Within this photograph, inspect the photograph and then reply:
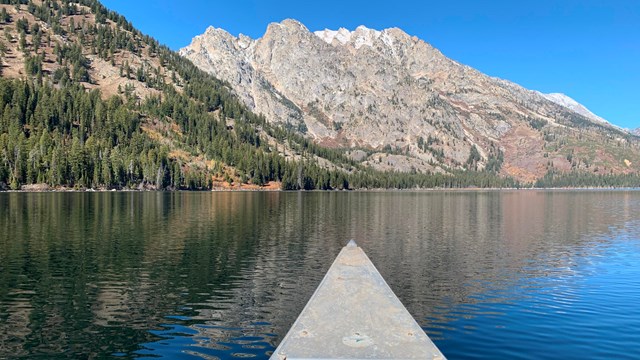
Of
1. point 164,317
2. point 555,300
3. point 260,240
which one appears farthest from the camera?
point 260,240

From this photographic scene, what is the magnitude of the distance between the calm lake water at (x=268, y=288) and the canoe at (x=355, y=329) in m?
10.3

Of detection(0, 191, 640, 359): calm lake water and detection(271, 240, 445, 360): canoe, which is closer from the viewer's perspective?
detection(271, 240, 445, 360): canoe

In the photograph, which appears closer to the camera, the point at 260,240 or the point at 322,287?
the point at 322,287

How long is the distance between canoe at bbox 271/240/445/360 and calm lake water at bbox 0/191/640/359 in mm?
10262

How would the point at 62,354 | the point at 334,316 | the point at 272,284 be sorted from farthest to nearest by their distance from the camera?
the point at 272,284
the point at 62,354
the point at 334,316

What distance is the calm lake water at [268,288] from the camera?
28.7 metres

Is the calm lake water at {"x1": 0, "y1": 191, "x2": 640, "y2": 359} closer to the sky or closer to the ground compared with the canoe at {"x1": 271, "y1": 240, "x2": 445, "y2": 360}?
closer to the ground

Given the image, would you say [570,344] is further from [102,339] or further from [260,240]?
[260,240]

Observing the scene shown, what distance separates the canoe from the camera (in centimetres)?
1450

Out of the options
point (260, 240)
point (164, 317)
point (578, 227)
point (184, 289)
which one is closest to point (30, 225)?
point (260, 240)

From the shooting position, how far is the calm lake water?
28.7 metres

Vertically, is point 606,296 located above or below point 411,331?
below

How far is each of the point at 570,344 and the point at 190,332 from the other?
24.8 m

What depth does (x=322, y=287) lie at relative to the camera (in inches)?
781
